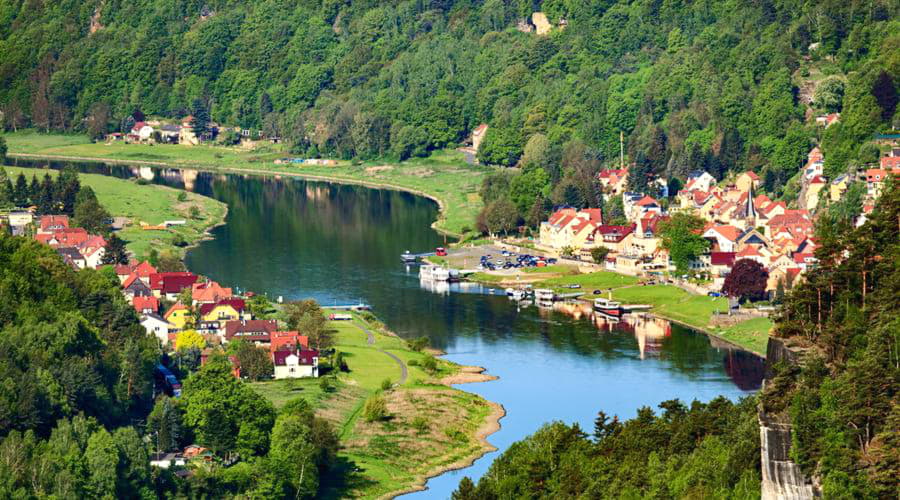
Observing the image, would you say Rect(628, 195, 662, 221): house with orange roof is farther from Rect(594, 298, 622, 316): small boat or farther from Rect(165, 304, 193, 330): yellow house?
Rect(165, 304, 193, 330): yellow house

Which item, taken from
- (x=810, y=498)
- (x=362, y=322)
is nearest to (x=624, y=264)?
(x=362, y=322)

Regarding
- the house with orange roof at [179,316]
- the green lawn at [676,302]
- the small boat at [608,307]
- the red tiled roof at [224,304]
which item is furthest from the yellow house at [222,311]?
the green lawn at [676,302]

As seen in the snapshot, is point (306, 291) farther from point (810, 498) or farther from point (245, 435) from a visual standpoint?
point (810, 498)

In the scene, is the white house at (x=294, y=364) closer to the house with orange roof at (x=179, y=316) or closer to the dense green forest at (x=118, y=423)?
the dense green forest at (x=118, y=423)

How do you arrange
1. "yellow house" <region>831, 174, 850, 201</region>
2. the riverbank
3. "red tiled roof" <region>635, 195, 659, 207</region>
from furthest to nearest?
"red tiled roof" <region>635, 195, 659, 207</region>
"yellow house" <region>831, 174, 850, 201</region>
the riverbank

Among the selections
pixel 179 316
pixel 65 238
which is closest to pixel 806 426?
pixel 179 316

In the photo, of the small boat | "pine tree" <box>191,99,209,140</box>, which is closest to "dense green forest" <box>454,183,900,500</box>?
the small boat
